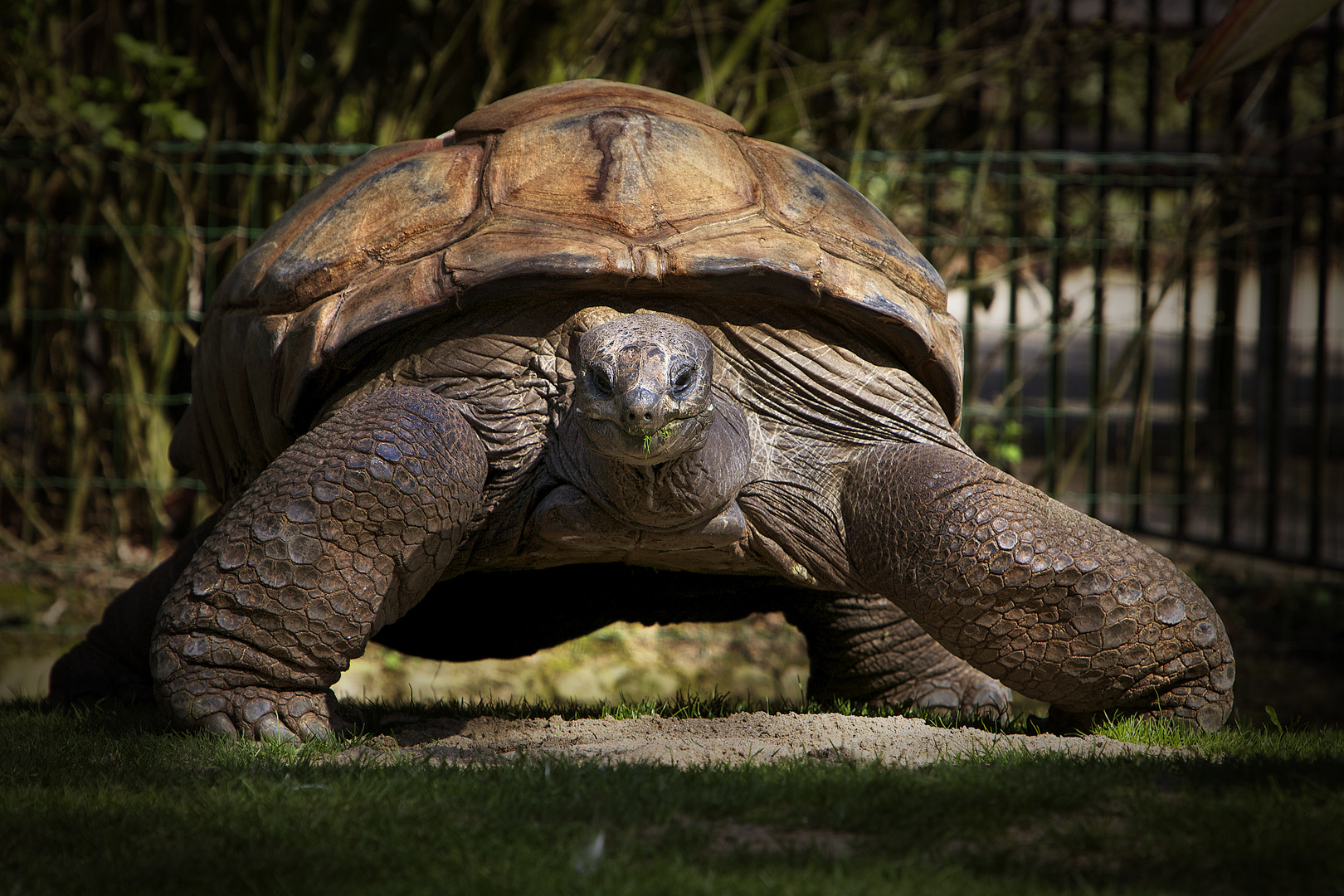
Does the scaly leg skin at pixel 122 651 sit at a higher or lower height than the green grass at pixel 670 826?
lower

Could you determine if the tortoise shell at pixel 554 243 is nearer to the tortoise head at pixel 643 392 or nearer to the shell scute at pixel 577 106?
the shell scute at pixel 577 106

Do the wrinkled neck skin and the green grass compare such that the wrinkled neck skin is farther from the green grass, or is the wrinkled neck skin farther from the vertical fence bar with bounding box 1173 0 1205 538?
the vertical fence bar with bounding box 1173 0 1205 538

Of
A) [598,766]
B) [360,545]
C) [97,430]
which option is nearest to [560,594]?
[360,545]

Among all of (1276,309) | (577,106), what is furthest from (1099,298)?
(577,106)

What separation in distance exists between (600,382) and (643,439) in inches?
5.9

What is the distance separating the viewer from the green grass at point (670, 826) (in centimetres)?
167

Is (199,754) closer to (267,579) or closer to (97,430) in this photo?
(267,579)

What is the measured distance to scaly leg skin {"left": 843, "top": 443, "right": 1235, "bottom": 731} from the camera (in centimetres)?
260

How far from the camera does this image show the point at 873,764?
2230 millimetres

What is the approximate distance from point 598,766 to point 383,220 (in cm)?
154

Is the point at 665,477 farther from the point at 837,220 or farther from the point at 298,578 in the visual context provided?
the point at 837,220

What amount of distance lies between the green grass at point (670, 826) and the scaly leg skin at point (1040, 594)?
0.40 metres

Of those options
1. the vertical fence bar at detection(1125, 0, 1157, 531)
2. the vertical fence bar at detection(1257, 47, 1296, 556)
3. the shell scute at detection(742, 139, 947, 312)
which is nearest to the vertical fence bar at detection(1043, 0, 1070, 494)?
the vertical fence bar at detection(1125, 0, 1157, 531)

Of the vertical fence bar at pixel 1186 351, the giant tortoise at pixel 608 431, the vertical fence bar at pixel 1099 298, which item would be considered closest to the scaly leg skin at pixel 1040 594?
the giant tortoise at pixel 608 431
